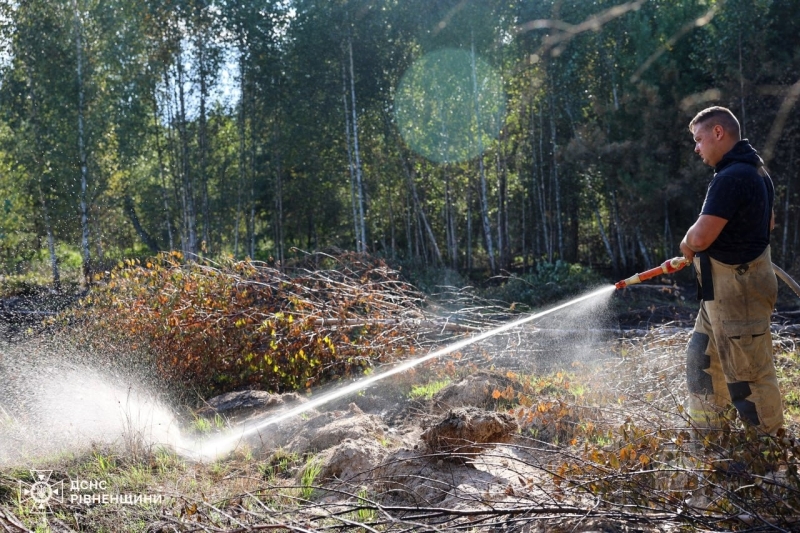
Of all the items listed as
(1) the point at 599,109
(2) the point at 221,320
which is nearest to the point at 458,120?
(1) the point at 599,109

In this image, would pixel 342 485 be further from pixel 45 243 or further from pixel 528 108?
pixel 45 243

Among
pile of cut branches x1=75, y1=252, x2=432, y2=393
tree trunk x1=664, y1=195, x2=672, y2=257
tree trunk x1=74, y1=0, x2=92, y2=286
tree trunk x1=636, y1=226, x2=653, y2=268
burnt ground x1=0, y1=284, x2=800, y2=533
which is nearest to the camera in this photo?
burnt ground x1=0, y1=284, x2=800, y2=533

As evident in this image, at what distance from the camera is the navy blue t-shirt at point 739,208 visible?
12.5ft

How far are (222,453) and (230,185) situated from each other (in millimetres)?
22972

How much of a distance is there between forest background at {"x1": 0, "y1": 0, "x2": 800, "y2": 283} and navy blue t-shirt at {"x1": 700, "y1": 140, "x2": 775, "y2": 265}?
524 inches

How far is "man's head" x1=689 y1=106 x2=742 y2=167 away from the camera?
3.95m

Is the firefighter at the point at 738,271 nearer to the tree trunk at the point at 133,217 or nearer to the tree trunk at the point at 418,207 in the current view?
the tree trunk at the point at 418,207

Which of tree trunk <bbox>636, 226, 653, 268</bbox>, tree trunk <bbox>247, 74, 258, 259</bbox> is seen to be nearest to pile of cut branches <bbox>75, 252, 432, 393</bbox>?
tree trunk <bbox>636, 226, 653, 268</bbox>

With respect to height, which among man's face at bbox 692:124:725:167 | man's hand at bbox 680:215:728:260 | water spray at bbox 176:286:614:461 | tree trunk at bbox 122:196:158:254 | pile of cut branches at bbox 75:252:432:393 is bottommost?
water spray at bbox 176:286:614:461

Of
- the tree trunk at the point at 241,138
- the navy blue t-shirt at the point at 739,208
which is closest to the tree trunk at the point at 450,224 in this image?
the tree trunk at the point at 241,138

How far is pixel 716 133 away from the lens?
13.0ft

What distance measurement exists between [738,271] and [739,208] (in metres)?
0.35

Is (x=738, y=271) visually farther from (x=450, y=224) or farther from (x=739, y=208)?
(x=450, y=224)

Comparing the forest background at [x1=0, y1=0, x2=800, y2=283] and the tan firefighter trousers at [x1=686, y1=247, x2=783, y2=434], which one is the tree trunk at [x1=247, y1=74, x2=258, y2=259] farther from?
the tan firefighter trousers at [x1=686, y1=247, x2=783, y2=434]
